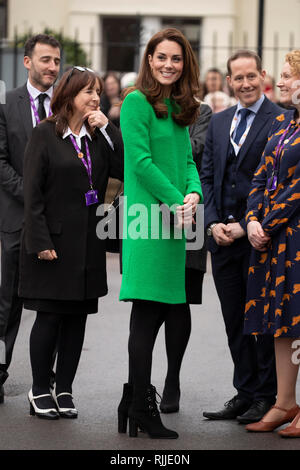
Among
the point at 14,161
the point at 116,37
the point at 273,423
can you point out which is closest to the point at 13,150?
the point at 14,161

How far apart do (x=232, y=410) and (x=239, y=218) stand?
104 cm

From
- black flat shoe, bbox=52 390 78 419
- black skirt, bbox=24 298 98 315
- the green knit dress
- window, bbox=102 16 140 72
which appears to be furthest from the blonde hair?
window, bbox=102 16 140 72

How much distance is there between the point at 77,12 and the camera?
2500cm

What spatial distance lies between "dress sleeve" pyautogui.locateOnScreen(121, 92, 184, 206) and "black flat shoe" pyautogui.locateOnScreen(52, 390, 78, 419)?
131 centimetres

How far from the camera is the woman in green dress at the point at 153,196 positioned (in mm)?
4996

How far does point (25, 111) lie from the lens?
5996mm

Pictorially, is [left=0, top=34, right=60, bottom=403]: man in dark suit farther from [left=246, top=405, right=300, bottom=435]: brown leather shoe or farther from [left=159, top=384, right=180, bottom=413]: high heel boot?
[left=246, top=405, right=300, bottom=435]: brown leather shoe

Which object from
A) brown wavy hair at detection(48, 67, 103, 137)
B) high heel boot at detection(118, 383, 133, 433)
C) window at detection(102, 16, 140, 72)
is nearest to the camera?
high heel boot at detection(118, 383, 133, 433)

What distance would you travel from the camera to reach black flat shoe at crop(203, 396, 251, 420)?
220 inches

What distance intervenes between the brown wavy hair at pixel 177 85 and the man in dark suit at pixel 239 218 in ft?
1.83

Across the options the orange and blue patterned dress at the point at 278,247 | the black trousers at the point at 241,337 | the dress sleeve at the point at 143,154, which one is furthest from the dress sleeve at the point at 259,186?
the dress sleeve at the point at 143,154
